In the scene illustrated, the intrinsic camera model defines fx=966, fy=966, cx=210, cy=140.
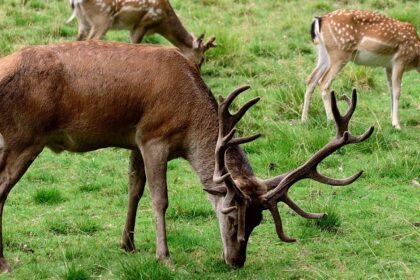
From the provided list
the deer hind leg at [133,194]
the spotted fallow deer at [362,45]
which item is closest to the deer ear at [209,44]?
the spotted fallow deer at [362,45]

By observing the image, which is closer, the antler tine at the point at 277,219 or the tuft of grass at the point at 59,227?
the antler tine at the point at 277,219

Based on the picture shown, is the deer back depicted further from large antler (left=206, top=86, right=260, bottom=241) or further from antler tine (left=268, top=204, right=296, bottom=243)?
antler tine (left=268, top=204, right=296, bottom=243)

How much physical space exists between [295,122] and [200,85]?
11.0ft

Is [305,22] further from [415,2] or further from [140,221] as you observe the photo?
[140,221]

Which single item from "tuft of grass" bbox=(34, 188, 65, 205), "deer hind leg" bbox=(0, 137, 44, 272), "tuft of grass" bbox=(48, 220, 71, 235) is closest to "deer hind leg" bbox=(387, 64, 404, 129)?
"tuft of grass" bbox=(34, 188, 65, 205)

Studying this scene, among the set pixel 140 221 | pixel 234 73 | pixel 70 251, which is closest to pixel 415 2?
pixel 234 73

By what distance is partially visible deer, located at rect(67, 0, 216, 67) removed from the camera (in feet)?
34.4

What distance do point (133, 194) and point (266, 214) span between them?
122 cm

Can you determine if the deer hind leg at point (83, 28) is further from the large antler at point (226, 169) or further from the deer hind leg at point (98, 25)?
the large antler at point (226, 169)

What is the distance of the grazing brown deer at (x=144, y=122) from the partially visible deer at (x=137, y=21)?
446cm

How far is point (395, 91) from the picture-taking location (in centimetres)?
955

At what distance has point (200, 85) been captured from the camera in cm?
612

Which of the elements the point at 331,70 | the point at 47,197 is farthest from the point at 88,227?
the point at 331,70

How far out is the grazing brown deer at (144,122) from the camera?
5.77 m
